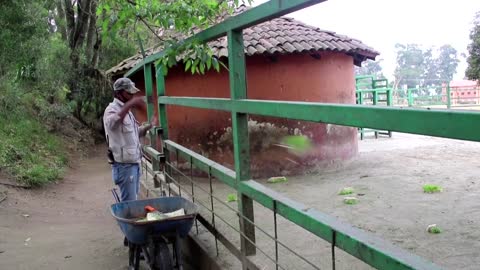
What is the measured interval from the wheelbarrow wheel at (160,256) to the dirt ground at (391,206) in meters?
0.38

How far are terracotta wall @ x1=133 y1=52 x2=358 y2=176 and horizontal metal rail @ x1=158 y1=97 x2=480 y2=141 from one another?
23.1ft

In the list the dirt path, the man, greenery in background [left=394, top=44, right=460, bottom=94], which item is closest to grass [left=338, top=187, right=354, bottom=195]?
the dirt path

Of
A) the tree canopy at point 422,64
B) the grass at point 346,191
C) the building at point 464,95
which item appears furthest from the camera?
the tree canopy at point 422,64

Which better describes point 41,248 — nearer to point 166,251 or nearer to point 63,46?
point 166,251

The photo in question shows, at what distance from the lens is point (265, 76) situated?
9625 millimetres

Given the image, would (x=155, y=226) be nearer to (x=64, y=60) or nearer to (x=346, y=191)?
(x=346, y=191)

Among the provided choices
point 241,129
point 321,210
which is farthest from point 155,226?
point 321,210

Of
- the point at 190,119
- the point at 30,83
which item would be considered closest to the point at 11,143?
the point at 30,83

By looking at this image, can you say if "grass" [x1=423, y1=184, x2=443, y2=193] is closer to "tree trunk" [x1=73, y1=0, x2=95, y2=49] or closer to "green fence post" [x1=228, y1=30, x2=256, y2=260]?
"green fence post" [x1=228, y1=30, x2=256, y2=260]

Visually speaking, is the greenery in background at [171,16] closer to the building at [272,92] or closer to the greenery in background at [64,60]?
the greenery in background at [64,60]

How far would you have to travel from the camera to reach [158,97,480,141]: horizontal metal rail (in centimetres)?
142

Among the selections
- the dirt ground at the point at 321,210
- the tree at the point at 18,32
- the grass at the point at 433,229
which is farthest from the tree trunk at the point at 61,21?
the grass at the point at 433,229

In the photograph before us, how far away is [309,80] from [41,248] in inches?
248

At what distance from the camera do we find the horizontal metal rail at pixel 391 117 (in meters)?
1.42
